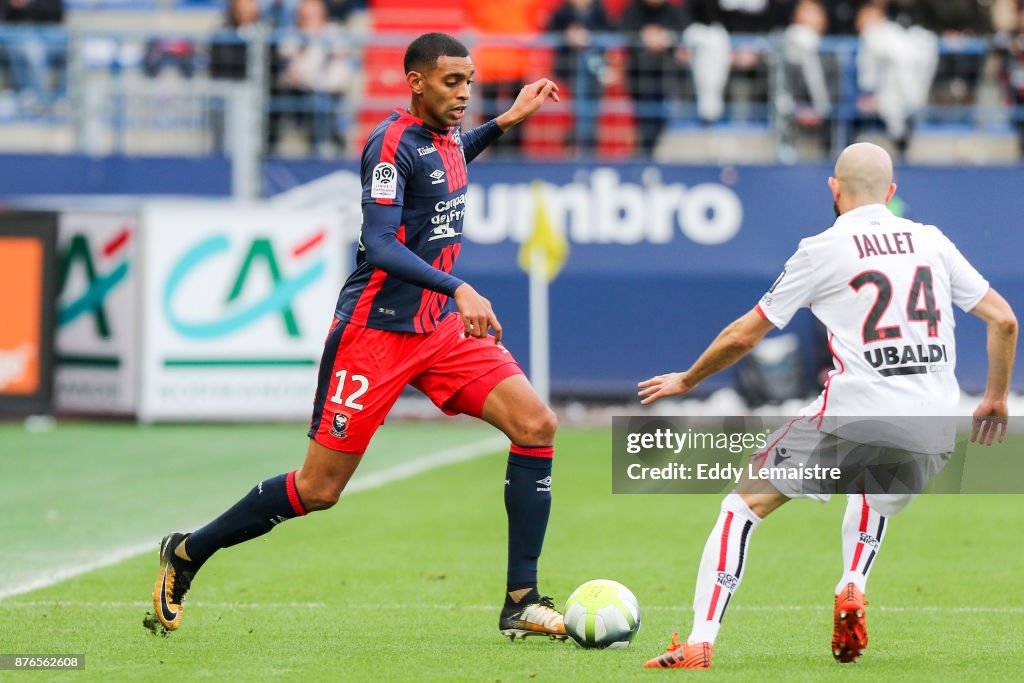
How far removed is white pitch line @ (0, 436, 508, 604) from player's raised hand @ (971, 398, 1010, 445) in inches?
175

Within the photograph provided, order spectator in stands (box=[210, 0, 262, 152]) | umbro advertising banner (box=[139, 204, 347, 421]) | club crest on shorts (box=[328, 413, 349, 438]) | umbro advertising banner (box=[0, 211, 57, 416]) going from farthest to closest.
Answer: spectator in stands (box=[210, 0, 262, 152]) < umbro advertising banner (box=[139, 204, 347, 421]) < umbro advertising banner (box=[0, 211, 57, 416]) < club crest on shorts (box=[328, 413, 349, 438])

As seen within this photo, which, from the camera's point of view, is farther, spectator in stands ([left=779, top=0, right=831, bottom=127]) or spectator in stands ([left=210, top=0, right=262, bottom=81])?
spectator in stands ([left=210, top=0, right=262, bottom=81])

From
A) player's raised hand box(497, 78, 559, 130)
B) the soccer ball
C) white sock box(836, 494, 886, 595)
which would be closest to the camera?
white sock box(836, 494, 886, 595)

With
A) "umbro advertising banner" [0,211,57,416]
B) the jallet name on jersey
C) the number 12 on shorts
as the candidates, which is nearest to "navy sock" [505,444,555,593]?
the number 12 on shorts

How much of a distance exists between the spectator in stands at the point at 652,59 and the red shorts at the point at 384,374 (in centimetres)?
1225

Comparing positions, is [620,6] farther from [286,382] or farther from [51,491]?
[51,491]

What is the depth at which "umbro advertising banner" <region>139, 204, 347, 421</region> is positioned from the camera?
1697 centimetres

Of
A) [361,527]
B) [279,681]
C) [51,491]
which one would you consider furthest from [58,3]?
[279,681]

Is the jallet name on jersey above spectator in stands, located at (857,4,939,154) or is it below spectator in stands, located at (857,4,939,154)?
below

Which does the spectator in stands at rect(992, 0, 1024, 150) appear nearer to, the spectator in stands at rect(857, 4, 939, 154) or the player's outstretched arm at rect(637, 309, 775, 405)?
the spectator in stands at rect(857, 4, 939, 154)

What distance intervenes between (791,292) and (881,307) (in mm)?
325

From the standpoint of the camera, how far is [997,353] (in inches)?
247

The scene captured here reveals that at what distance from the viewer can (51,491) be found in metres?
12.1

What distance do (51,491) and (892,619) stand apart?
266 inches
